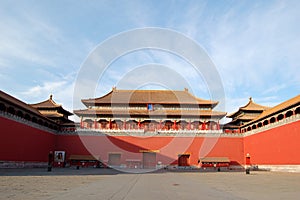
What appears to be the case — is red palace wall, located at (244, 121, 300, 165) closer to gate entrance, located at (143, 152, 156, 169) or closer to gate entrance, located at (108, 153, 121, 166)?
gate entrance, located at (143, 152, 156, 169)

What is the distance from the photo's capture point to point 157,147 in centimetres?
3125

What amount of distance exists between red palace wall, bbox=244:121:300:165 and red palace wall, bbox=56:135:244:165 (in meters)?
2.57

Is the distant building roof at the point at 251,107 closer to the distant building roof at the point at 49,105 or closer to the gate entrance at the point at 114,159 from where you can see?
the gate entrance at the point at 114,159

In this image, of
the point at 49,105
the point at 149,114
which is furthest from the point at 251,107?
the point at 49,105

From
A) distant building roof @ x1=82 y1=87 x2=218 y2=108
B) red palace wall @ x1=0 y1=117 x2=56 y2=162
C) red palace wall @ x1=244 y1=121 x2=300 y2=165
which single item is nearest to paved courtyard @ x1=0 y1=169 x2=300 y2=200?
red palace wall @ x1=0 y1=117 x2=56 y2=162

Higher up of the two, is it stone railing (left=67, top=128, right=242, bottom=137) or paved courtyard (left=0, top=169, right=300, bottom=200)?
stone railing (left=67, top=128, right=242, bottom=137)

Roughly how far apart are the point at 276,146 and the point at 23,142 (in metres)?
22.7

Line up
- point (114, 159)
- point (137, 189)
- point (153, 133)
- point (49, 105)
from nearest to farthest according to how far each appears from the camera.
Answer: point (137, 189)
point (114, 159)
point (153, 133)
point (49, 105)

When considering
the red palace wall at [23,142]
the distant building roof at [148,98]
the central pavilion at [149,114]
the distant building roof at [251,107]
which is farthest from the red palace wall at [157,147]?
the distant building roof at [251,107]

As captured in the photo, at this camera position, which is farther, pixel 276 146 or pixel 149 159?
pixel 149 159

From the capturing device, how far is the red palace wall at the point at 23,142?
20.9 metres

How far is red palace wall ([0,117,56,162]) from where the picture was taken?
20.9 m

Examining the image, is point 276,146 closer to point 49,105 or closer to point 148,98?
point 148,98

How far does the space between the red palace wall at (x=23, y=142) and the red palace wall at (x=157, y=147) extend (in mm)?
3208
